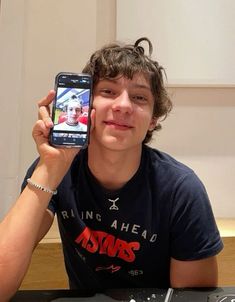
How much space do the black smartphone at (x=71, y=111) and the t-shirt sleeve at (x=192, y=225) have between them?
22 cm

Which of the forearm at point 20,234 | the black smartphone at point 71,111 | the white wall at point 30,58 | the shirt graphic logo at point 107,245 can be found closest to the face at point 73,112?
the black smartphone at point 71,111

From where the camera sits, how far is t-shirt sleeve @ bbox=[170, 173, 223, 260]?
2.26ft

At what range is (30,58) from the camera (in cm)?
121

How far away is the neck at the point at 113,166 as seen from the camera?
748mm

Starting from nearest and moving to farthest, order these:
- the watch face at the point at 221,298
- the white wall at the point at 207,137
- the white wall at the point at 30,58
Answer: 1. the watch face at the point at 221,298
2. the white wall at the point at 30,58
3. the white wall at the point at 207,137

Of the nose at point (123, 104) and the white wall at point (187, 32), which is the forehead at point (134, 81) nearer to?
the nose at point (123, 104)

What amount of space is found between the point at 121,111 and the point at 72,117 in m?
0.09

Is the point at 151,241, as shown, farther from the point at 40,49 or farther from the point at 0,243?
the point at 40,49

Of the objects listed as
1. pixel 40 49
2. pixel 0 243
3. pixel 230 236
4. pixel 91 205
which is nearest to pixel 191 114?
pixel 230 236

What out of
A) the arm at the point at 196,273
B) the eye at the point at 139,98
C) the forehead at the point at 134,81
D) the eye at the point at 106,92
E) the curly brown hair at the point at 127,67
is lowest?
the arm at the point at 196,273

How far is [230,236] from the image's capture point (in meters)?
1.04

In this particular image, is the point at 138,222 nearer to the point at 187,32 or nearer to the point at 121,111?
the point at 121,111

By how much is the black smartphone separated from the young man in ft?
0.07

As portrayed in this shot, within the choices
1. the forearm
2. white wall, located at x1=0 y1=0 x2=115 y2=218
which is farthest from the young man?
white wall, located at x1=0 y1=0 x2=115 y2=218
